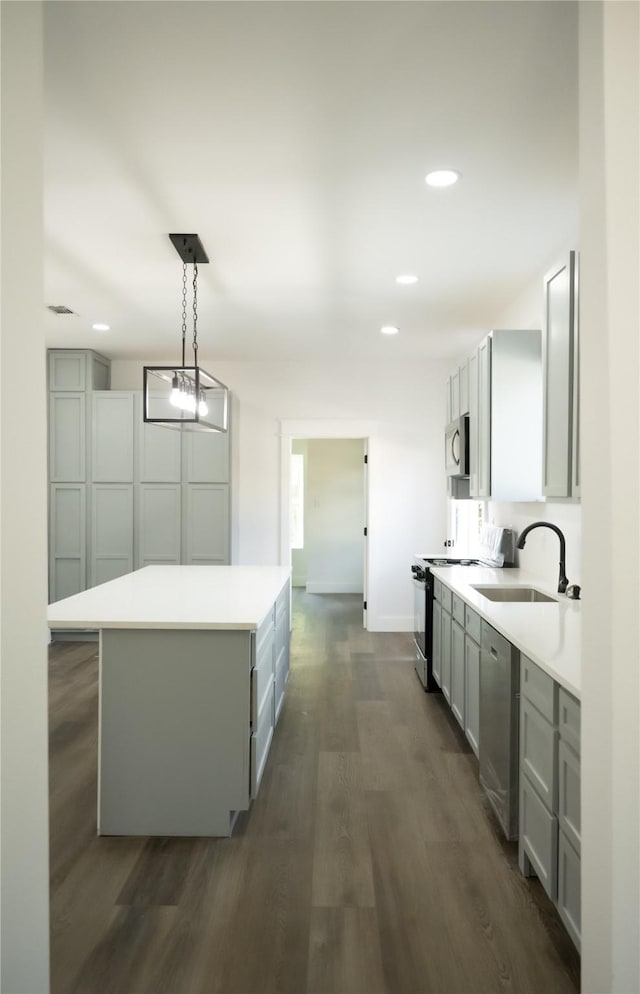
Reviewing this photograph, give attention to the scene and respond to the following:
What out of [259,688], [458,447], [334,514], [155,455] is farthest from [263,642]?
[334,514]

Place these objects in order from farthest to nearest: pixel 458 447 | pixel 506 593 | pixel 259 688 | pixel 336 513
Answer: pixel 336 513, pixel 458 447, pixel 506 593, pixel 259 688

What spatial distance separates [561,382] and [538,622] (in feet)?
3.23

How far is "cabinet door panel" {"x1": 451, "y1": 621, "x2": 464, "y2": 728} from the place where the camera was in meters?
3.50

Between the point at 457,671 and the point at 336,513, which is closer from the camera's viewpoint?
the point at 457,671

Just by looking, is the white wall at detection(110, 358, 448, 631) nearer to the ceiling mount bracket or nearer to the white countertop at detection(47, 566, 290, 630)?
the white countertop at detection(47, 566, 290, 630)

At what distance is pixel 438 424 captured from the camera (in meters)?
6.45

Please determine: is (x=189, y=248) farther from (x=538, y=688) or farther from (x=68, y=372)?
(x=68, y=372)

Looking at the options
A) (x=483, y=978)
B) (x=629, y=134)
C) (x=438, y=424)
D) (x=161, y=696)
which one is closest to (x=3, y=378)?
(x=629, y=134)

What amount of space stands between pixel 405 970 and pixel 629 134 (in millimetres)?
2218

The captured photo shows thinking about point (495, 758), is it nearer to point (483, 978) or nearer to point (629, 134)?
point (483, 978)

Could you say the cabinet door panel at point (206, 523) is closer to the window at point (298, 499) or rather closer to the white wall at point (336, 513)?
the white wall at point (336, 513)

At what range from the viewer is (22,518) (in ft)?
4.04

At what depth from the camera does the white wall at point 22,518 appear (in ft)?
3.87

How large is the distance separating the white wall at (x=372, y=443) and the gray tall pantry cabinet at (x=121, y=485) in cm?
46
